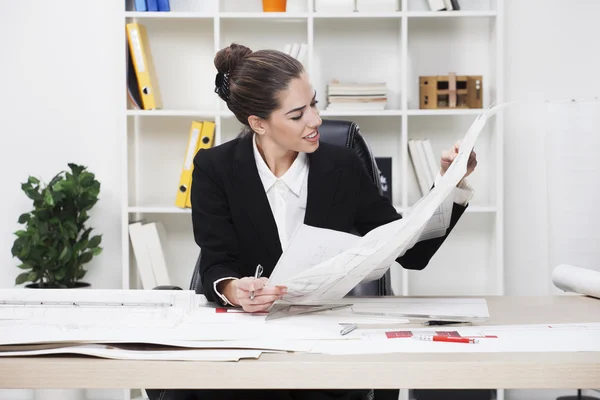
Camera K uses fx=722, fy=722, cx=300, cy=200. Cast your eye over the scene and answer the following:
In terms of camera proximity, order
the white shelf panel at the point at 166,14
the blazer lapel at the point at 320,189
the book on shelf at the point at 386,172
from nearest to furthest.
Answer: the blazer lapel at the point at 320,189
the white shelf panel at the point at 166,14
the book on shelf at the point at 386,172

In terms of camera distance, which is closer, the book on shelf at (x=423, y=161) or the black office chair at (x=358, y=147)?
the black office chair at (x=358, y=147)

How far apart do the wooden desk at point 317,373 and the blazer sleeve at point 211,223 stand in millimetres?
539

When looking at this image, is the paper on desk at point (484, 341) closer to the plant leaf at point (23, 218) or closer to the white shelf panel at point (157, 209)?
the white shelf panel at point (157, 209)

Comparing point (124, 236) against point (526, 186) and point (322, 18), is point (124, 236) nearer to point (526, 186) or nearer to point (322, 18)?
point (322, 18)

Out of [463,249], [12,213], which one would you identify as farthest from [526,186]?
[12,213]

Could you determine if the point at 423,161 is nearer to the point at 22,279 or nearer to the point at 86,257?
the point at 86,257

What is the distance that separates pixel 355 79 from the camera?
318 centimetres

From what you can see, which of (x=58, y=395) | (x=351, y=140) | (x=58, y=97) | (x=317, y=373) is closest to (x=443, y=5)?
(x=351, y=140)

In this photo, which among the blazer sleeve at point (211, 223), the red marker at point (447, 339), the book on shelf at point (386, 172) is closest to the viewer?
the red marker at point (447, 339)

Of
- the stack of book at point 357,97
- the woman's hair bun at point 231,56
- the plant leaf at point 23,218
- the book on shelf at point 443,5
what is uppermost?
the book on shelf at point 443,5

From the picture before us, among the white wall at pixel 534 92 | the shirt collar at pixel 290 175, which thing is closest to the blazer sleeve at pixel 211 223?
the shirt collar at pixel 290 175

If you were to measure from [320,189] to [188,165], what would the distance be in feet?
4.76

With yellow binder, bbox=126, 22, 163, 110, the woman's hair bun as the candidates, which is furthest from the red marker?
yellow binder, bbox=126, 22, 163, 110

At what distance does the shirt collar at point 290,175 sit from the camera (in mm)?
1676
